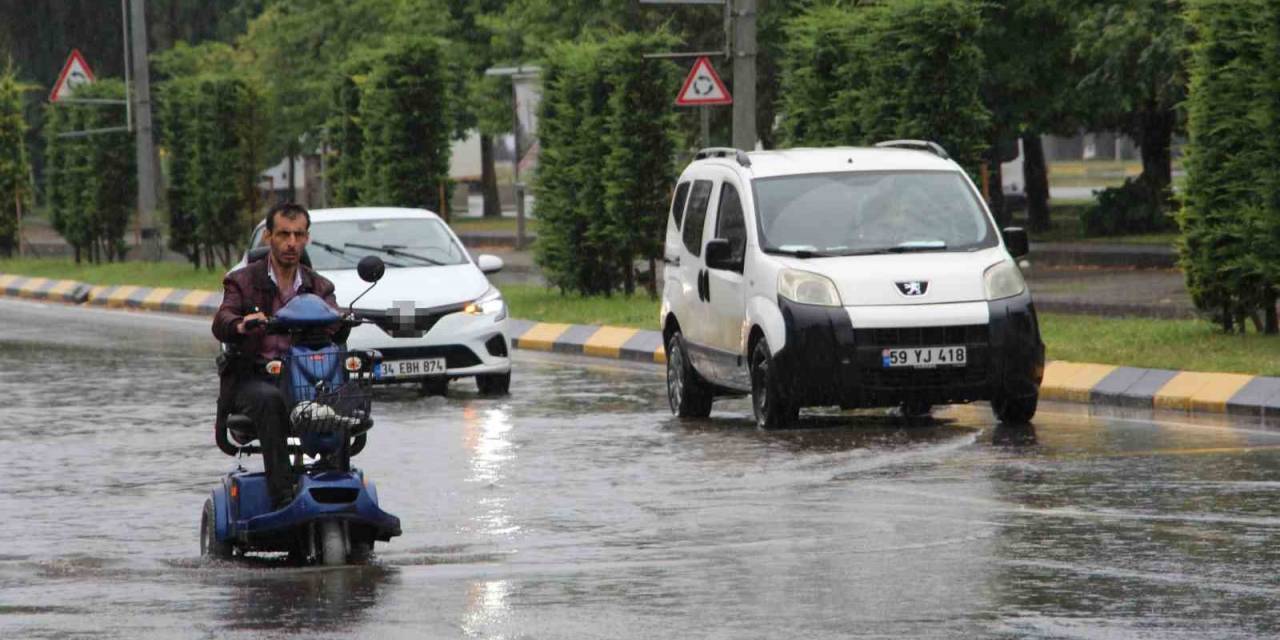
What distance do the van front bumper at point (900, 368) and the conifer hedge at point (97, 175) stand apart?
33.5 meters

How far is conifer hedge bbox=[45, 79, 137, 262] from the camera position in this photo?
156ft

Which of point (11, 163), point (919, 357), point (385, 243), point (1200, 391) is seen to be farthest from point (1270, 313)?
point (11, 163)

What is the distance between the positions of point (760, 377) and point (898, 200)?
1.57m

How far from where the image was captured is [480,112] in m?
60.2

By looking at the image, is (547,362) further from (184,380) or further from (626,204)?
(626,204)

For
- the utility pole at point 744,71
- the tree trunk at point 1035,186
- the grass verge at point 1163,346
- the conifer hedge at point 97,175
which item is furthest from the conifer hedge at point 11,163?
the grass verge at point 1163,346

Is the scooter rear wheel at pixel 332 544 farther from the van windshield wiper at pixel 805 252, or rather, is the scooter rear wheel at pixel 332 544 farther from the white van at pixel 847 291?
the van windshield wiper at pixel 805 252

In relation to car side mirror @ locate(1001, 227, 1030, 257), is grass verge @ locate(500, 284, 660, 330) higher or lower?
lower

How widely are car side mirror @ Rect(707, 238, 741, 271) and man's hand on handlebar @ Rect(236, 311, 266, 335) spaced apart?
6.94m

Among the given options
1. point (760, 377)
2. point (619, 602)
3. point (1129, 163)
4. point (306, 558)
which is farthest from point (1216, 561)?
point (1129, 163)

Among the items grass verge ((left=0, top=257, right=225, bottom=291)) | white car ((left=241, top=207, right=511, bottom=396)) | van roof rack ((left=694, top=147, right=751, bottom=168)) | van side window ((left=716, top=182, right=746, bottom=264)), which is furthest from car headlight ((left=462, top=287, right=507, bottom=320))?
grass verge ((left=0, top=257, right=225, bottom=291))

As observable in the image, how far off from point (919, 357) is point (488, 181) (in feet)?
182

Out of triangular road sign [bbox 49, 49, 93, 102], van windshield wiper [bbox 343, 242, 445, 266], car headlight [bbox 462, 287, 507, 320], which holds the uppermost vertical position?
triangular road sign [bbox 49, 49, 93, 102]

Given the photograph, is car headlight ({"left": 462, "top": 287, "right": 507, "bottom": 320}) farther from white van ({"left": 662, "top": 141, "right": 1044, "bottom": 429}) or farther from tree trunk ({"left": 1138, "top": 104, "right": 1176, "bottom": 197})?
tree trunk ({"left": 1138, "top": 104, "right": 1176, "bottom": 197})
